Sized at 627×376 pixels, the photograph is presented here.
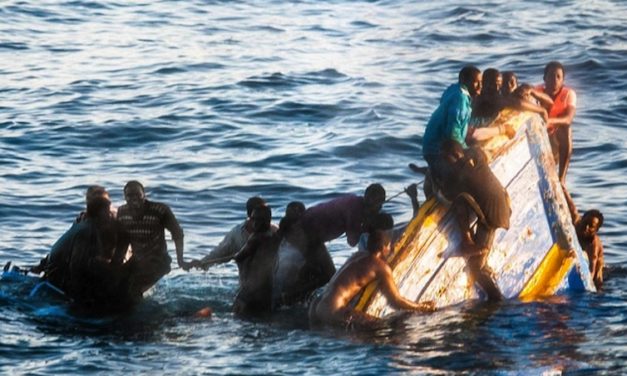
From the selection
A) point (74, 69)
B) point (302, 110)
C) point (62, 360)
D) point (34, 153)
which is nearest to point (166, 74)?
point (74, 69)

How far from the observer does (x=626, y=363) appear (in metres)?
16.1

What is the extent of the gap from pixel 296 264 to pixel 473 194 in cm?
253

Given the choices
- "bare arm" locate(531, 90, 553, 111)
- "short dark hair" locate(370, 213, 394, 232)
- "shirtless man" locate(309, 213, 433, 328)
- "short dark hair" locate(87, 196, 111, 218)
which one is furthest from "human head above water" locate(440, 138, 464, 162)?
"short dark hair" locate(87, 196, 111, 218)

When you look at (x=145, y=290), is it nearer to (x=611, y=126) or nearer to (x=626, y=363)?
(x=626, y=363)

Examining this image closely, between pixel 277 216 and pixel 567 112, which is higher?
pixel 567 112

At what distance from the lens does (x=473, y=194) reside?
1700 centimetres

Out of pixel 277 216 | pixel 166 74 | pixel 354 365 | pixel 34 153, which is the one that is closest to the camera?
pixel 354 365

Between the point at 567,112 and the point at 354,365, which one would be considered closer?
the point at 354,365

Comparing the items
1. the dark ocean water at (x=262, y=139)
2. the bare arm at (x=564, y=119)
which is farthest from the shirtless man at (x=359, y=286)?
the bare arm at (x=564, y=119)

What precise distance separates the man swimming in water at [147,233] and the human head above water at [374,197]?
2.54m

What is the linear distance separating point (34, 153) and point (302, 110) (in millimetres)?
6152

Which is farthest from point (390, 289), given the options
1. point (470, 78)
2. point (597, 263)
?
point (597, 263)

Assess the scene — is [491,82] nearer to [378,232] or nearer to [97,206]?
[378,232]

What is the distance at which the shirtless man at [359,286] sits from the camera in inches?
642
